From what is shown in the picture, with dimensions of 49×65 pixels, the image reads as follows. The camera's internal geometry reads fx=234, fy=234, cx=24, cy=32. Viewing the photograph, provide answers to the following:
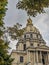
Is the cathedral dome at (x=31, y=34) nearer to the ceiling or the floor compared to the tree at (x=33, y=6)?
nearer to the ceiling

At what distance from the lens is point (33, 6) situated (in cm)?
1078

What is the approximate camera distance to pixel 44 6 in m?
10.8

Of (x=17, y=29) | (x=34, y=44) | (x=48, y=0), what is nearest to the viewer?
(x=48, y=0)

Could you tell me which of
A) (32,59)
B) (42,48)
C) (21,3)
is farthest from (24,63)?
(21,3)

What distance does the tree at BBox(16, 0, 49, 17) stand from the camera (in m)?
10.6

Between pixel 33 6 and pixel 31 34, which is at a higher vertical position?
pixel 31 34

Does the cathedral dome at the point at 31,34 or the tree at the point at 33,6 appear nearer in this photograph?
the tree at the point at 33,6

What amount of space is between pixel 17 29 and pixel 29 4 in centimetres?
558

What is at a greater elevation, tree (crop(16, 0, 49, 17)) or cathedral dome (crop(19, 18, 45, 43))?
cathedral dome (crop(19, 18, 45, 43))

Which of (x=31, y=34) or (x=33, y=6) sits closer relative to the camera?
(x=33, y=6)

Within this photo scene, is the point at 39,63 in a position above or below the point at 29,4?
below

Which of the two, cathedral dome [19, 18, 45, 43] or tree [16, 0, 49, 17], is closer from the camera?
tree [16, 0, 49, 17]

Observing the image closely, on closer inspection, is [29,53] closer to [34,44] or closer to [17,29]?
[34,44]

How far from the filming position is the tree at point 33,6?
1062 cm
